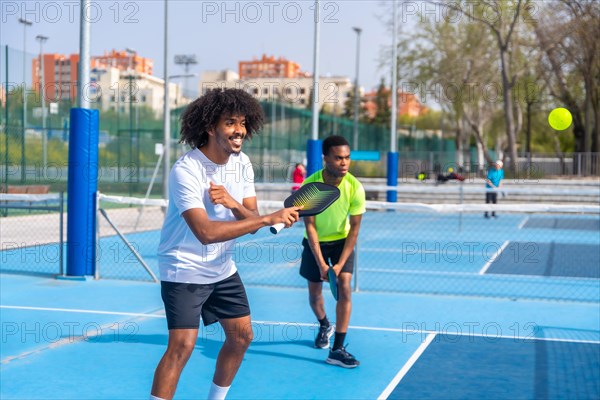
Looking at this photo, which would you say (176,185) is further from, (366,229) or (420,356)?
(366,229)

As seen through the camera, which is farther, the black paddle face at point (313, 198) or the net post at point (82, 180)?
the net post at point (82, 180)

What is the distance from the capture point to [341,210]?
7.22 meters

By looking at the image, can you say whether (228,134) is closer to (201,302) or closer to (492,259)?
(201,302)

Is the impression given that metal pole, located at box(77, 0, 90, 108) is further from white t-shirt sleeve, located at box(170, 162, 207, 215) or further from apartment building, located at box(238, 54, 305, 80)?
apartment building, located at box(238, 54, 305, 80)

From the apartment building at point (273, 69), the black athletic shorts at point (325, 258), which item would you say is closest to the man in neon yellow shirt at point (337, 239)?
the black athletic shorts at point (325, 258)

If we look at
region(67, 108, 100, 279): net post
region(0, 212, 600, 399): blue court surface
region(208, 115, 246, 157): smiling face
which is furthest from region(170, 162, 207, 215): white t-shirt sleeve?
region(67, 108, 100, 279): net post

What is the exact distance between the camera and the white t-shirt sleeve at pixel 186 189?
4.23 m

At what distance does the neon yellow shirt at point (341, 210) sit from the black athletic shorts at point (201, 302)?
8.42ft

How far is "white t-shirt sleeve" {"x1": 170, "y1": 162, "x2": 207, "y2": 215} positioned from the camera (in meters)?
4.23

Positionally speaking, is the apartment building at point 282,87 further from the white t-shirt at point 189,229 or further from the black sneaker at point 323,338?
the black sneaker at point 323,338

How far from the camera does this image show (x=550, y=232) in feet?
71.1

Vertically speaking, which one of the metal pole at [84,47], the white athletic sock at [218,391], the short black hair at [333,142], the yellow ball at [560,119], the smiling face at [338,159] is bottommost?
the white athletic sock at [218,391]

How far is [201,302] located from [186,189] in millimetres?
665

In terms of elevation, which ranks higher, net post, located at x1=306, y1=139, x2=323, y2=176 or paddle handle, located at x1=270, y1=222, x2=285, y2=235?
net post, located at x1=306, y1=139, x2=323, y2=176
